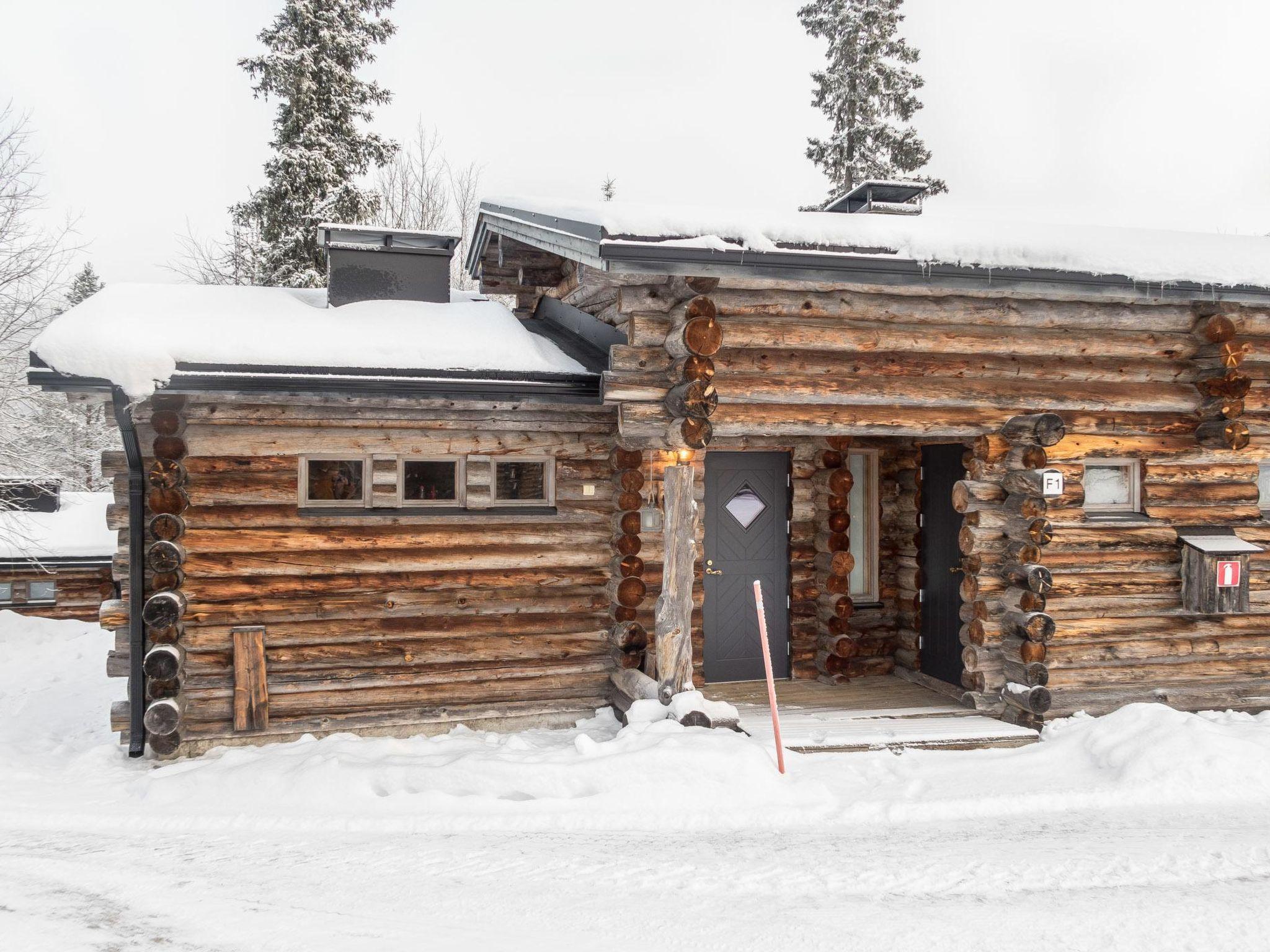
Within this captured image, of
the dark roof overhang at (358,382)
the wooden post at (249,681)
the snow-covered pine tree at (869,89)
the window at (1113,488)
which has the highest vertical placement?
the snow-covered pine tree at (869,89)

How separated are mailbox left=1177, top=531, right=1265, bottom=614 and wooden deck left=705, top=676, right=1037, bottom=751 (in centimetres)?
224

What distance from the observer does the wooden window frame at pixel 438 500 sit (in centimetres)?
835

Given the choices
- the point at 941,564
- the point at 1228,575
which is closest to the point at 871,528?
the point at 941,564

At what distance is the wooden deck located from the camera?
764 cm

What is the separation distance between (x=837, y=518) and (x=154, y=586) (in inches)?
271

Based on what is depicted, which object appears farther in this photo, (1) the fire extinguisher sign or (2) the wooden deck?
(1) the fire extinguisher sign

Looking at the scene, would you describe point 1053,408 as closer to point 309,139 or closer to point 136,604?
point 136,604

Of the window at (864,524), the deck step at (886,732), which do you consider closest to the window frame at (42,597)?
the deck step at (886,732)

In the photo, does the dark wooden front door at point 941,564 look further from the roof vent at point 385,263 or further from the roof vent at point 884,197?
→ the roof vent at point 385,263

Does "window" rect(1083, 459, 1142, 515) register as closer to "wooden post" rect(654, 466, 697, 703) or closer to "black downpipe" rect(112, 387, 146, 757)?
"wooden post" rect(654, 466, 697, 703)

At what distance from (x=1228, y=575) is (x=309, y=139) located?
652 inches

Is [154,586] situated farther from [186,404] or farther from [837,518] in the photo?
[837,518]

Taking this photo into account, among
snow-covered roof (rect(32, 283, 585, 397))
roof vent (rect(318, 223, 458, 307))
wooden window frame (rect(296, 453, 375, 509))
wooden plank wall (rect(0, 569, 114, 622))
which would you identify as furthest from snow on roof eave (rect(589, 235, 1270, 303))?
wooden plank wall (rect(0, 569, 114, 622))

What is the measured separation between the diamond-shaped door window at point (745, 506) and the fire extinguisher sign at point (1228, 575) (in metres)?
4.54
